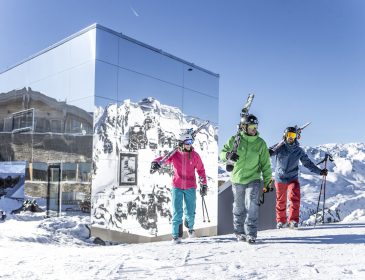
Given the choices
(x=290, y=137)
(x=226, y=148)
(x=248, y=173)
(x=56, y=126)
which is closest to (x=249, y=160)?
(x=248, y=173)

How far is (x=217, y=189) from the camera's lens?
522 inches

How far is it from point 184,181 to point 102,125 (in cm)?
339

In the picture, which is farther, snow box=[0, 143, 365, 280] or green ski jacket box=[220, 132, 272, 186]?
green ski jacket box=[220, 132, 272, 186]

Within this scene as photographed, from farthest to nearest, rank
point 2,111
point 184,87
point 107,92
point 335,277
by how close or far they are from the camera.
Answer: point 2,111 < point 184,87 < point 107,92 < point 335,277

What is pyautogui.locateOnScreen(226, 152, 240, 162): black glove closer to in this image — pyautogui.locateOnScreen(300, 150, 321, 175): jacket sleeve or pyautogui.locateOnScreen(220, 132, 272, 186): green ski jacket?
pyautogui.locateOnScreen(220, 132, 272, 186): green ski jacket

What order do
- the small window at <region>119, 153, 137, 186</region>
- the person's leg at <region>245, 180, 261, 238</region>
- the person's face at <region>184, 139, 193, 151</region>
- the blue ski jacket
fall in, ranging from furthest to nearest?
the small window at <region>119, 153, 137, 186</region> < the blue ski jacket < the person's face at <region>184, 139, 193, 151</region> < the person's leg at <region>245, 180, 261, 238</region>

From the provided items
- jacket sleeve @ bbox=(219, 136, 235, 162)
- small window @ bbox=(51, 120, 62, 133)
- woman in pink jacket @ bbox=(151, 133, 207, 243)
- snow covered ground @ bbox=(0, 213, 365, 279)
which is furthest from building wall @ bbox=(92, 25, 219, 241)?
jacket sleeve @ bbox=(219, 136, 235, 162)

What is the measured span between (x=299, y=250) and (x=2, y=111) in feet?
34.8

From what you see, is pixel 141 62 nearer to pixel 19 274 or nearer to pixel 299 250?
pixel 299 250

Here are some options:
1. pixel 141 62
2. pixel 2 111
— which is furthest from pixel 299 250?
pixel 2 111

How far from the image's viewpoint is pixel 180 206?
6.10m

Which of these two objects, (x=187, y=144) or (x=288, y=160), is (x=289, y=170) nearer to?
A: (x=288, y=160)

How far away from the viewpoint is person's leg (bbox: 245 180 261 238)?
544 centimetres

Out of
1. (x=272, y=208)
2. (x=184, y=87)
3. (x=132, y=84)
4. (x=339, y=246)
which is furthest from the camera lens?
(x=272, y=208)
